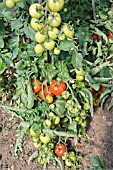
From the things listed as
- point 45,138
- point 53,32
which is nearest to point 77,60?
point 53,32

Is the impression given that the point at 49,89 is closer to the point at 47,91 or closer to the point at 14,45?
the point at 47,91

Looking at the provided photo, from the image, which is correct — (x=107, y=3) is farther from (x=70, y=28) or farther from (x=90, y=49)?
(x=70, y=28)

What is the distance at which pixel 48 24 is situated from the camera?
129 centimetres

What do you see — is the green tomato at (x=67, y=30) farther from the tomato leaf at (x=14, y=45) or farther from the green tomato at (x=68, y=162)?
the green tomato at (x=68, y=162)

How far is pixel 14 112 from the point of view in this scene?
5.64 ft

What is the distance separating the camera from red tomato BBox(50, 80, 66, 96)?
5.20ft

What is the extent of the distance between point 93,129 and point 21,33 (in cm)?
80

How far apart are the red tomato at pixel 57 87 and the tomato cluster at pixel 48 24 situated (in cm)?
23

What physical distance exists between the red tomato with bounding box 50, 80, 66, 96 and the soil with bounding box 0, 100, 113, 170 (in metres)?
0.47

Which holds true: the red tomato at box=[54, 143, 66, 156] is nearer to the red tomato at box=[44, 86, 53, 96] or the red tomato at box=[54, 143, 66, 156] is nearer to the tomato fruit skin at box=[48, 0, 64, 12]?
the red tomato at box=[44, 86, 53, 96]

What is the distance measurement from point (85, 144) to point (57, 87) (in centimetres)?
52

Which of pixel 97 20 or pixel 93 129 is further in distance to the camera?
pixel 93 129

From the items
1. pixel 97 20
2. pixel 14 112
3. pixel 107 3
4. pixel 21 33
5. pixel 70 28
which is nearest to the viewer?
pixel 70 28

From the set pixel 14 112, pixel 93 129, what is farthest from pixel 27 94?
pixel 93 129
